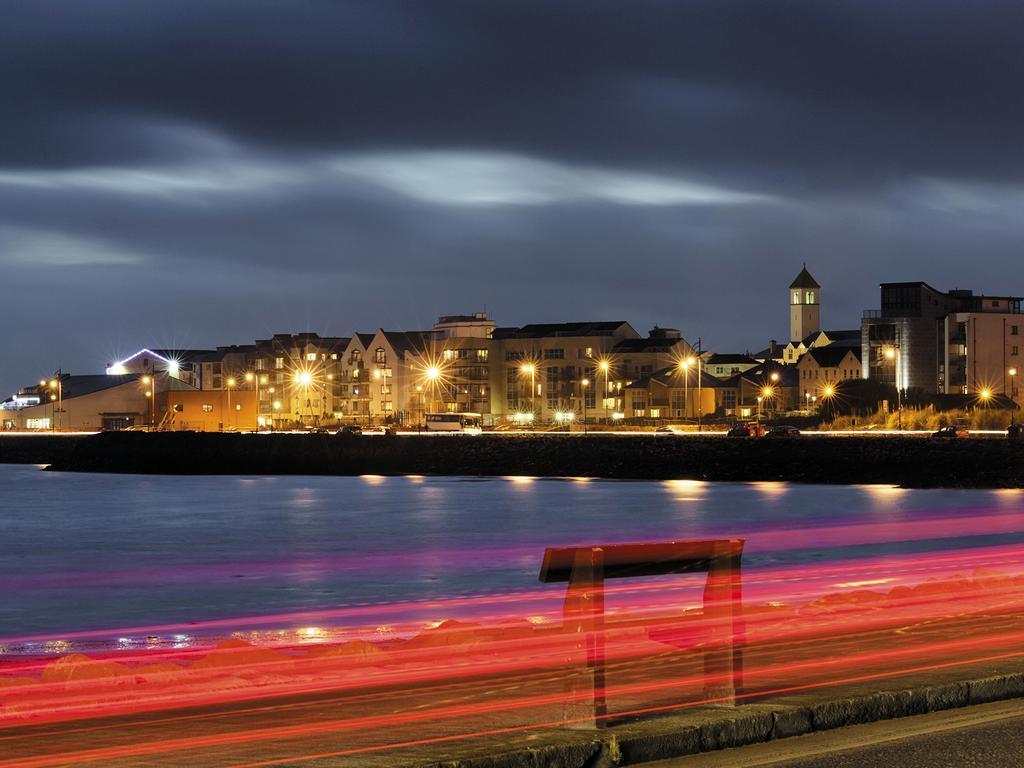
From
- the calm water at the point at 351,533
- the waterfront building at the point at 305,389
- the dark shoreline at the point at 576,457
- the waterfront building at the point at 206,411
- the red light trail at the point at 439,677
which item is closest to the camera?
the red light trail at the point at 439,677

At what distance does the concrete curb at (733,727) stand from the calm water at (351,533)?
58.7 ft

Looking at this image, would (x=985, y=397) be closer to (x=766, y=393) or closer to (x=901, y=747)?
(x=766, y=393)

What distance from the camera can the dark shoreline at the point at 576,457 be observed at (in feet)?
265

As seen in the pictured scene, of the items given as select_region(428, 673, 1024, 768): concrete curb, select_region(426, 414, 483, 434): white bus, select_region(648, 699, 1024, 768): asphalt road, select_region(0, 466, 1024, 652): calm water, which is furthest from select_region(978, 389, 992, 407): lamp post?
select_region(648, 699, 1024, 768): asphalt road

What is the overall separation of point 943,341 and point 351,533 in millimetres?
110167

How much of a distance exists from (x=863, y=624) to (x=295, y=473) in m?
94.3

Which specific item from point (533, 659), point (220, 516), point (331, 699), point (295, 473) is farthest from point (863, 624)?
point (295, 473)

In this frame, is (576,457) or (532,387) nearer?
(576,457)

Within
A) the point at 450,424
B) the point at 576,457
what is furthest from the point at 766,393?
the point at 576,457

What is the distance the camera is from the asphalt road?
9555mm

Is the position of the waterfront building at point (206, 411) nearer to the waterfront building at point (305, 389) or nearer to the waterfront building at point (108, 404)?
the waterfront building at point (108, 404)

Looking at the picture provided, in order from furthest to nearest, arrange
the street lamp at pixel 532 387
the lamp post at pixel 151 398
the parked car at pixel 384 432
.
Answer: the street lamp at pixel 532 387 → the lamp post at pixel 151 398 → the parked car at pixel 384 432

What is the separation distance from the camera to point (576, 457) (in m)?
98.6

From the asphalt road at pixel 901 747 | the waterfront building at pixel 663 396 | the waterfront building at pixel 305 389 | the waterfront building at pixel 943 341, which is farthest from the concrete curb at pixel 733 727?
the waterfront building at pixel 305 389
